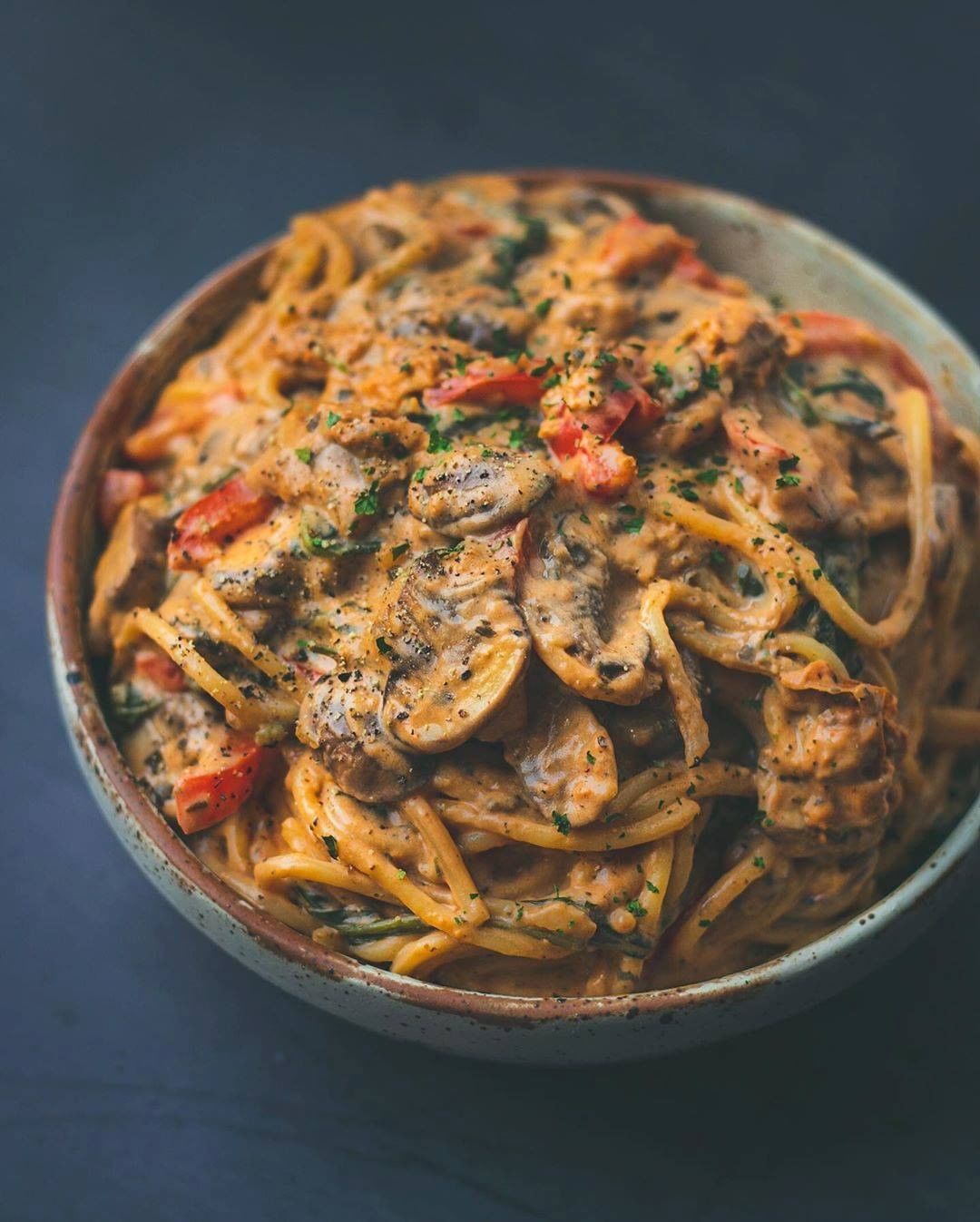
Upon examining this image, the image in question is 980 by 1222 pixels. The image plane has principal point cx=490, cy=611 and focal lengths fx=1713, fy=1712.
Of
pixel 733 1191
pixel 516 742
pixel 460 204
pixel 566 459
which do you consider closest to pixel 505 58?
pixel 460 204

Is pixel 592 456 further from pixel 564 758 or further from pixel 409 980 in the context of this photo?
pixel 409 980

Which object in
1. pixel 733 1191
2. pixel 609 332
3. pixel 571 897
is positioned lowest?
pixel 733 1191

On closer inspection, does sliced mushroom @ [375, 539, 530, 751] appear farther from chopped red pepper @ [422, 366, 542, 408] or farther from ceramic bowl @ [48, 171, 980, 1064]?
ceramic bowl @ [48, 171, 980, 1064]

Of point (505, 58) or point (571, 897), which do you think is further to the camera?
point (505, 58)

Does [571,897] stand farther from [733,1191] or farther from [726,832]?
[733,1191]

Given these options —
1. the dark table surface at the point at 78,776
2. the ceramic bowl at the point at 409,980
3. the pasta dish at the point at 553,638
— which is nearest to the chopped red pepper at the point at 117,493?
the ceramic bowl at the point at 409,980
